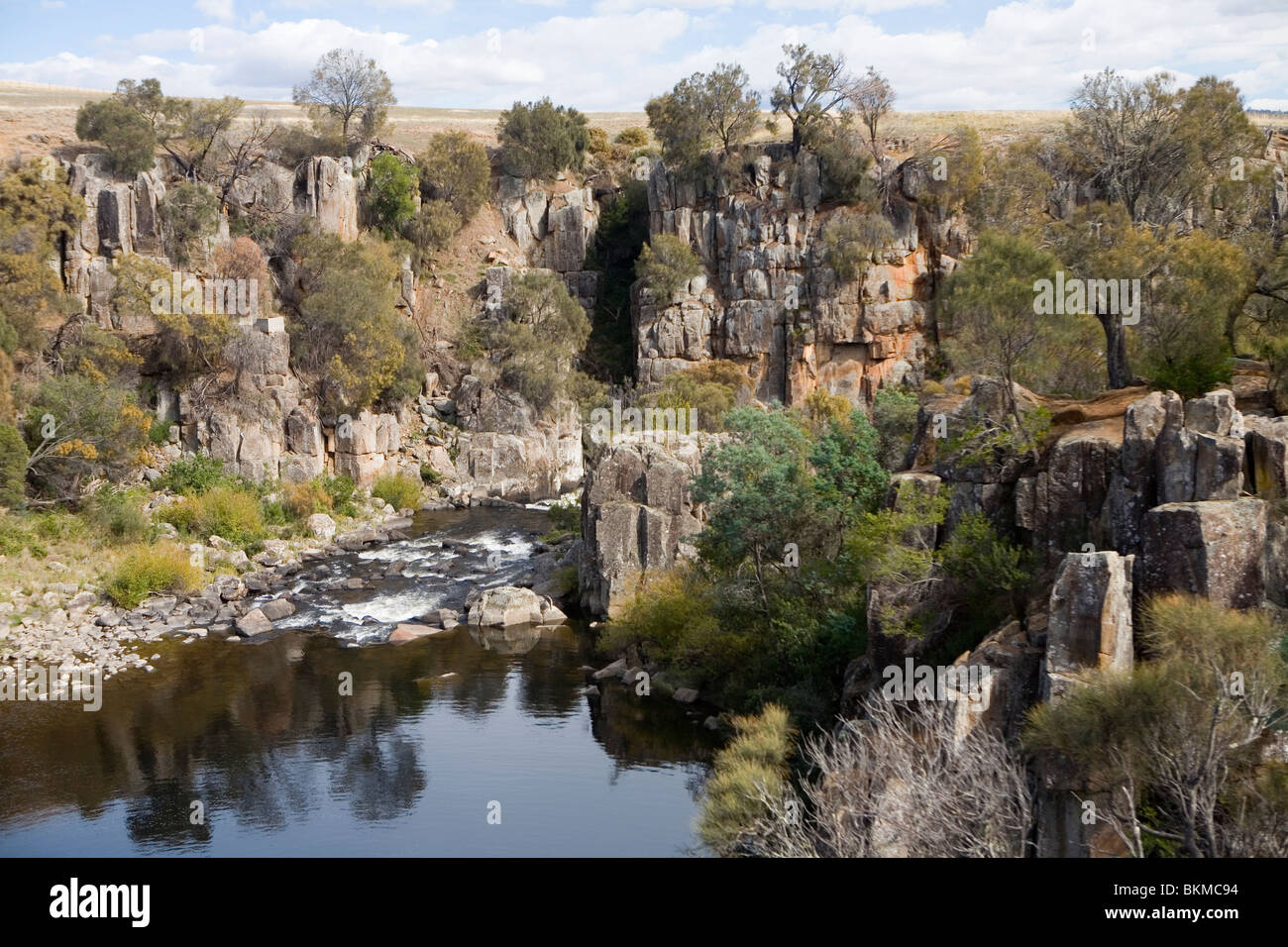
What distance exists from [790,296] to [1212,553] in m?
51.3

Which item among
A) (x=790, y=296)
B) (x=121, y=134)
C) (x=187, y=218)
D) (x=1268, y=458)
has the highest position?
(x=121, y=134)

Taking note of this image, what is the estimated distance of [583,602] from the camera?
41.5 metres

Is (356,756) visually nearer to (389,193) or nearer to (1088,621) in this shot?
(1088,621)

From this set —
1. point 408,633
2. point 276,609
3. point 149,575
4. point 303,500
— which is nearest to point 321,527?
point 303,500

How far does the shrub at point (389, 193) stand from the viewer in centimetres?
7175

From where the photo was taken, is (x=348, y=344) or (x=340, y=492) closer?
(x=340, y=492)

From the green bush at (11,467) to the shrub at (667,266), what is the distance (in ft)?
120

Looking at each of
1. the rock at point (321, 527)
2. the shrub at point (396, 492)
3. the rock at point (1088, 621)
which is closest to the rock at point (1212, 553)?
the rock at point (1088, 621)

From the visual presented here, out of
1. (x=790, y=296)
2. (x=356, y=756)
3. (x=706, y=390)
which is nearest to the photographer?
(x=356, y=756)

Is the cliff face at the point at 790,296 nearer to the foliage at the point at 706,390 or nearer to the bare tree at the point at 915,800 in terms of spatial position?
the foliage at the point at 706,390

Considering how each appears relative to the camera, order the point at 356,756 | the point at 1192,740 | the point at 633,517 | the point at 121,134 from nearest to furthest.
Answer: the point at 1192,740 < the point at 356,756 < the point at 633,517 < the point at 121,134

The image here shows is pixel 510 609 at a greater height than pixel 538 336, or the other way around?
pixel 538 336

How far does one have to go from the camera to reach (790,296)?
68250mm
